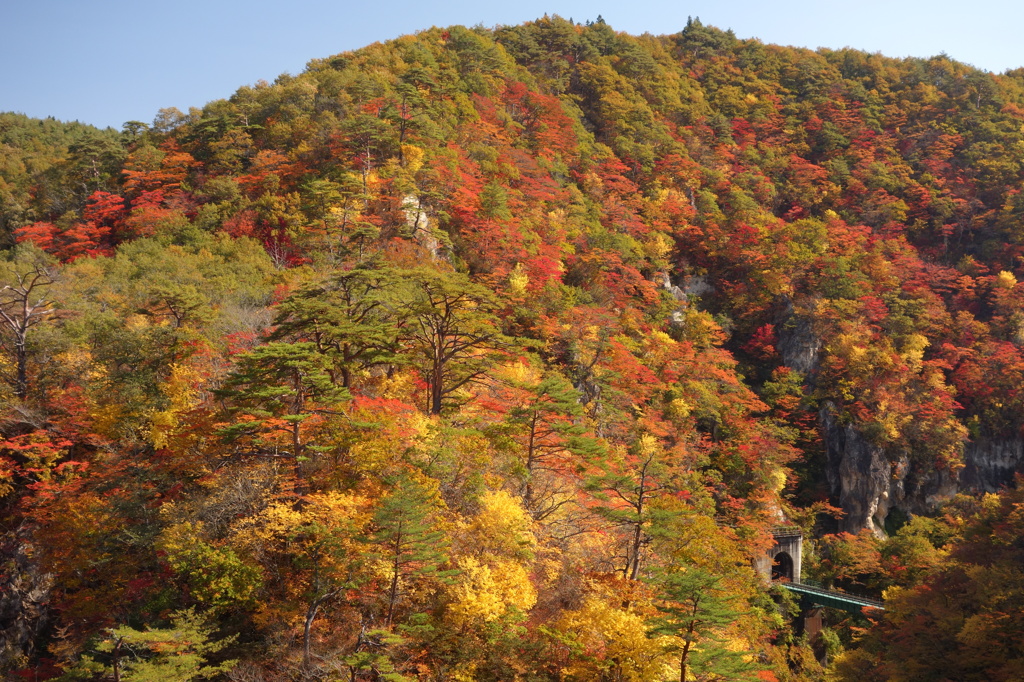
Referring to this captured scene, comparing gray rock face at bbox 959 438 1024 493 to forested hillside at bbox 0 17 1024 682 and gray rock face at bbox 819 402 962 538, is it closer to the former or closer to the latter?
forested hillside at bbox 0 17 1024 682

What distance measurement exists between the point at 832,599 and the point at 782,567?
354 centimetres

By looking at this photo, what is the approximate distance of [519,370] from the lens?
25938mm

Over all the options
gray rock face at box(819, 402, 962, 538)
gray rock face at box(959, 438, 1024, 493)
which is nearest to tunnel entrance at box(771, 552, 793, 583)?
gray rock face at box(819, 402, 962, 538)

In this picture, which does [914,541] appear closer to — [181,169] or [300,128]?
[300,128]

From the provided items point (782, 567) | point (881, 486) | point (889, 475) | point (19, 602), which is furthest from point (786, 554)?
point (19, 602)

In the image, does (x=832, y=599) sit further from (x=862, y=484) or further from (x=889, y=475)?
(x=889, y=475)

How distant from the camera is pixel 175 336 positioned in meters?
21.7

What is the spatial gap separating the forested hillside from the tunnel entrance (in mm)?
2071

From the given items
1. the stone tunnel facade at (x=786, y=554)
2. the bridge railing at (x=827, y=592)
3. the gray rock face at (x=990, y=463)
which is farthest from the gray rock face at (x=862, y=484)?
the gray rock face at (x=990, y=463)

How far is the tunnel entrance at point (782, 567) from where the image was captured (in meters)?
35.1

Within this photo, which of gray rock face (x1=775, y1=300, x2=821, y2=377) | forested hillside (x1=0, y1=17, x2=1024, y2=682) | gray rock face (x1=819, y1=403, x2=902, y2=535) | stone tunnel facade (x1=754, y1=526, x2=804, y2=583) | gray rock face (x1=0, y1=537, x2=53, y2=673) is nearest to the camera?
forested hillside (x1=0, y1=17, x2=1024, y2=682)

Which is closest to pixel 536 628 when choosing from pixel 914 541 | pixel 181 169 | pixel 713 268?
pixel 914 541

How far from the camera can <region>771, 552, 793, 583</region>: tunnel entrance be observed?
115 ft

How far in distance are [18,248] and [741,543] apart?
A: 133 feet
